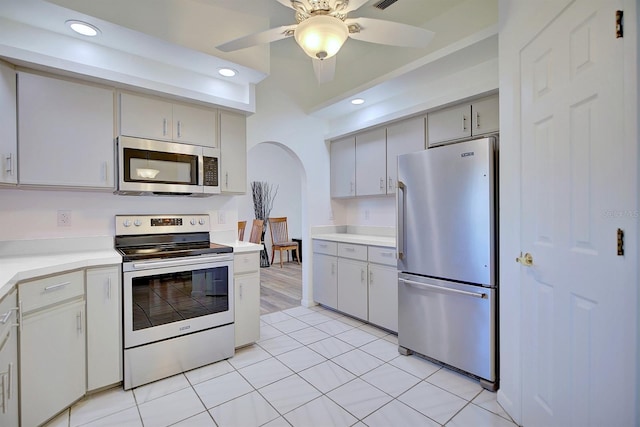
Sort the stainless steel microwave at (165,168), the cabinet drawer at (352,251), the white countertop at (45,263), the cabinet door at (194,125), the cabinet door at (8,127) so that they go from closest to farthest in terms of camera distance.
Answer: the white countertop at (45,263) → the cabinet door at (8,127) → the stainless steel microwave at (165,168) → the cabinet door at (194,125) → the cabinet drawer at (352,251)

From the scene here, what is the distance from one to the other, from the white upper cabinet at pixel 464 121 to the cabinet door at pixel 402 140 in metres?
0.12

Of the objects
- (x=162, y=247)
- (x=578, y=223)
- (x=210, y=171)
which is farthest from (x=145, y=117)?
(x=578, y=223)

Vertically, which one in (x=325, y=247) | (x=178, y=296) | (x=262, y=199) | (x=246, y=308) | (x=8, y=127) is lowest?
(x=246, y=308)

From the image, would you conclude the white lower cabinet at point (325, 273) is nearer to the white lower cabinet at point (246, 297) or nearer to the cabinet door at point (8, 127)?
the white lower cabinet at point (246, 297)

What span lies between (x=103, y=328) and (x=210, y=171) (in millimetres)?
1382

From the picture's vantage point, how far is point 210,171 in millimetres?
2670

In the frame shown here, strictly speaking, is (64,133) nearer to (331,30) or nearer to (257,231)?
(331,30)

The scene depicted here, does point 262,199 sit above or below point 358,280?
above

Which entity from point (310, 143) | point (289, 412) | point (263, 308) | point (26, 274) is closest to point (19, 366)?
point (26, 274)

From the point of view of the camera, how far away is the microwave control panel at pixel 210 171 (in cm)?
264

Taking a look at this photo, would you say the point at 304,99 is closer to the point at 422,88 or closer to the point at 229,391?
the point at 422,88

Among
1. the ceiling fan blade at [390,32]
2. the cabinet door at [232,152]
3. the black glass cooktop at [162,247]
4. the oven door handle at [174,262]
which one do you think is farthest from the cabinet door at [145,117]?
the ceiling fan blade at [390,32]

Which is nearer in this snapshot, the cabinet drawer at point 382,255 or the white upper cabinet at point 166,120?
the white upper cabinet at point 166,120

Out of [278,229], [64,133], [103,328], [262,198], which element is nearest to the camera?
[103,328]
